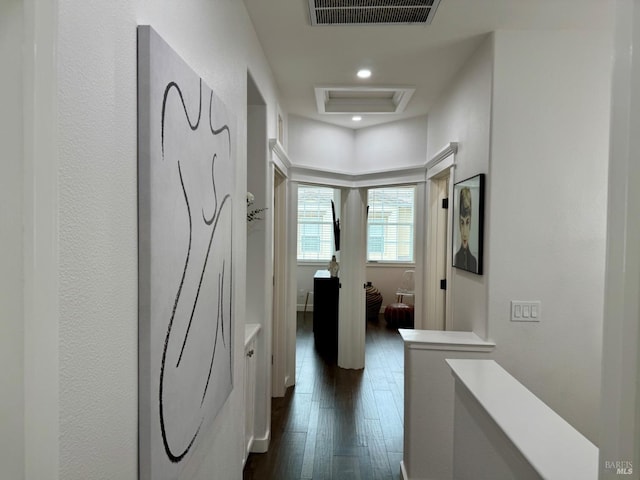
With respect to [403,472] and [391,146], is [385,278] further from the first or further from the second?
[403,472]

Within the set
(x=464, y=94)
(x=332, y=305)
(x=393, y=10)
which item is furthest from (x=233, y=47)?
(x=332, y=305)

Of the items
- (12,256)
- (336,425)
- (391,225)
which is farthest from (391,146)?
(12,256)

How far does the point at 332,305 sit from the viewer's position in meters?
5.00

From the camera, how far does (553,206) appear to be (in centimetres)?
227

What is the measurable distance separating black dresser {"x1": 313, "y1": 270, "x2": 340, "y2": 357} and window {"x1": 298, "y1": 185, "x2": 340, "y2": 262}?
2.33 metres

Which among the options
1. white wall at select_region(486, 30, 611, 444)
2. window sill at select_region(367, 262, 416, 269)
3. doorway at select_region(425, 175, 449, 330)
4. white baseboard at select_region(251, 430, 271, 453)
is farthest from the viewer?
window sill at select_region(367, 262, 416, 269)

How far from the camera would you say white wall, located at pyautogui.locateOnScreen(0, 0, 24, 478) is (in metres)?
0.61

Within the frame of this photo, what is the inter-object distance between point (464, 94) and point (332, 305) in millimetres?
2985

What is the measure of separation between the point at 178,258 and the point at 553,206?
6.77ft

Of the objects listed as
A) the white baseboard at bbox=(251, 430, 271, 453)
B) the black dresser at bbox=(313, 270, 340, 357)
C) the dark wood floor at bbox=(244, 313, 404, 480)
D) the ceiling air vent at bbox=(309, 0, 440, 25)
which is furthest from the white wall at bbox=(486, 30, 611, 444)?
the black dresser at bbox=(313, 270, 340, 357)

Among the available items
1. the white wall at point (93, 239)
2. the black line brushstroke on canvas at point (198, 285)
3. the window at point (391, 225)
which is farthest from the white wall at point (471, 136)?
the window at point (391, 225)

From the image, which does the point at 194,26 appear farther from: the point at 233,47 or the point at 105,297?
the point at 105,297
